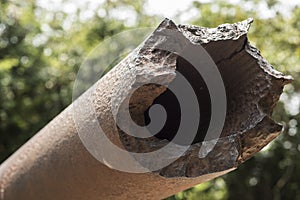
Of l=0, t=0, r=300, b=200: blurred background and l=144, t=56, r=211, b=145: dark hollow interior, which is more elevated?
l=0, t=0, r=300, b=200: blurred background

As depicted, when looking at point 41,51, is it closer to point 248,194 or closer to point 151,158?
point 248,194

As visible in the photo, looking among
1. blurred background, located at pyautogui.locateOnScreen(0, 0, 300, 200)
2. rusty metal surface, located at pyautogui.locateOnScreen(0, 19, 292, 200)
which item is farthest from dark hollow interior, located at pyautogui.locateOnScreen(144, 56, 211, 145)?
blurred background, located at pyautogui.locateOnScreen(0, 0, 300, 200)

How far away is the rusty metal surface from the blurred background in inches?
35.4

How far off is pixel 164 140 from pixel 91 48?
1275 millimetres

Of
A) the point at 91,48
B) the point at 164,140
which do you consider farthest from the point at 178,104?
the point at 91,48

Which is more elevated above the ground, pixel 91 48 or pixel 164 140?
pixel 91 48

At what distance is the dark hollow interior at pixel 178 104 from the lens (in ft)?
1.88

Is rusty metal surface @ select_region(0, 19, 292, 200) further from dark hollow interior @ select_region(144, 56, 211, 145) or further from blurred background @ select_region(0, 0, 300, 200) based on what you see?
blurred background @ select_region(0, 0, 300, 200)

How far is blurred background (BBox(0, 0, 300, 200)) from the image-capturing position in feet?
5.51

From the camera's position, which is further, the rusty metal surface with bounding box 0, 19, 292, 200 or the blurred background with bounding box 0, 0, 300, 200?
the blurred background with bounding box 0, 0, 300, 200

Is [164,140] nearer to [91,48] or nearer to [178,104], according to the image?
[178,104]

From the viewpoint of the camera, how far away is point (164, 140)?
54 centimetres

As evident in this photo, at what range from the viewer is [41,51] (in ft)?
6.05

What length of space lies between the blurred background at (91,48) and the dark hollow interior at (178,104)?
0.94 metres
